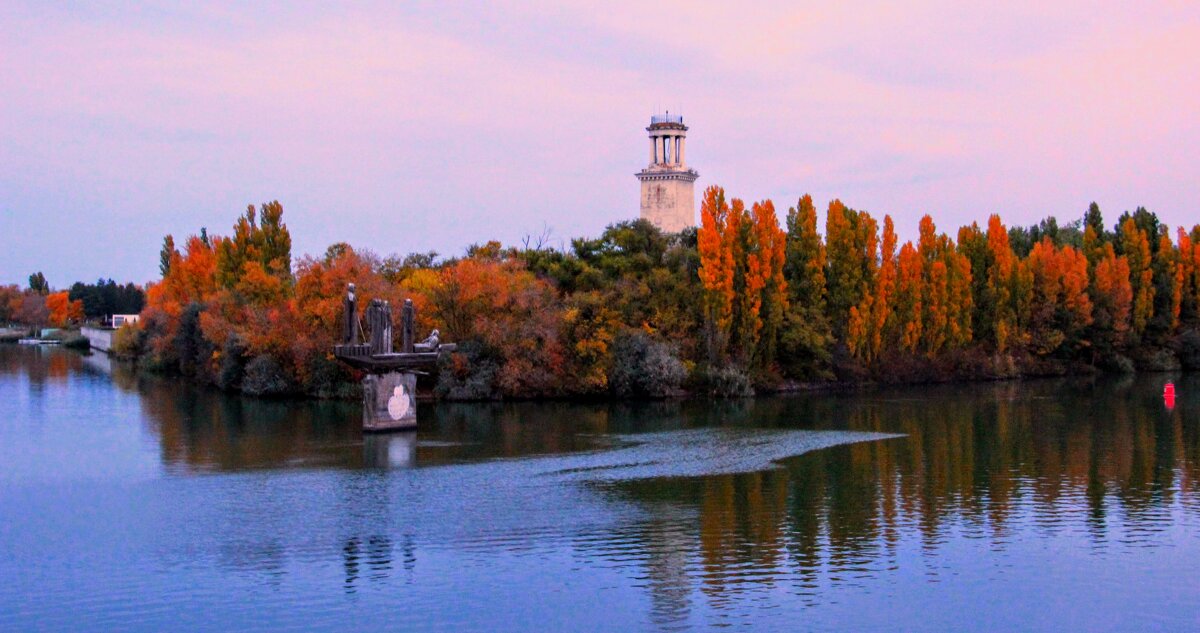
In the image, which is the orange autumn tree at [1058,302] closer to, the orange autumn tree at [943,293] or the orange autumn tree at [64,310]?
the orange autumn tree at [943,293]

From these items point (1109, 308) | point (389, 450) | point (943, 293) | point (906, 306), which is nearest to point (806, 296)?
point (906, 306)

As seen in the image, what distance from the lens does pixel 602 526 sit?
2478 cm

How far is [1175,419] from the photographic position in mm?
44281

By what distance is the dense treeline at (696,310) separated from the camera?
173 ft

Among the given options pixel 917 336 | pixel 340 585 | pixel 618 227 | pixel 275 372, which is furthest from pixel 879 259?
pixel 340 585

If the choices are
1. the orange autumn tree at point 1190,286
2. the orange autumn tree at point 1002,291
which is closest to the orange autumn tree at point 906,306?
the orange autumn tree at point 1002,291

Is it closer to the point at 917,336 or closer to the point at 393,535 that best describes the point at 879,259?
the point at 917,336

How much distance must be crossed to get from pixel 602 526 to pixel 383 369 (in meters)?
17.4

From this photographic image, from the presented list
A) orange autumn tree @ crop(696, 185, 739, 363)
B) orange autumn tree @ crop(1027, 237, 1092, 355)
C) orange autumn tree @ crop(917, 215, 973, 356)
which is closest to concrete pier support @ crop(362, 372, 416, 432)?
orange autumn tree @ crop(696, 185, 739, 363)

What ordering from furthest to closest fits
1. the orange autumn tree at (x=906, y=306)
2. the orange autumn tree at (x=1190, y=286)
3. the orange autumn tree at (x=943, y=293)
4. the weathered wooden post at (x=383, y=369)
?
the orange autumn tree at (x=1190, y=286) → the orange autumn tree at (x=943, y=293) → the orange autumn tree at (x=906, y=306) → the weathered wooden post at (x=383, y=369)

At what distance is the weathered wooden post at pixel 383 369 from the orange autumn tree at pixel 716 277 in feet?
56.3

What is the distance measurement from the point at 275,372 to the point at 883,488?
33756 mm

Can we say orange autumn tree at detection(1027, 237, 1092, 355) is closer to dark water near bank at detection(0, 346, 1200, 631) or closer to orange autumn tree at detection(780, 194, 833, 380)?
orange autumn tree at detection(780, 194, 833, 380)

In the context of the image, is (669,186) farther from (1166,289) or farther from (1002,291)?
(1166,289)
